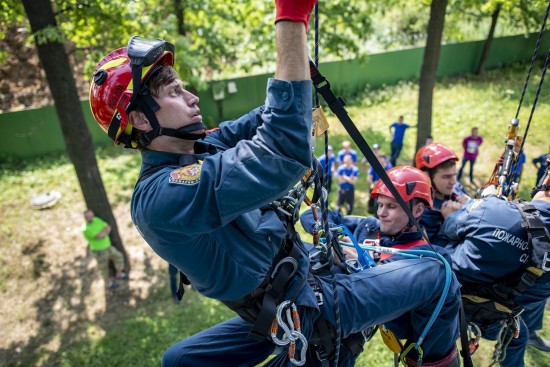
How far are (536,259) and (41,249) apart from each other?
9249 millimetres

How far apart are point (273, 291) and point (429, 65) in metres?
8.12

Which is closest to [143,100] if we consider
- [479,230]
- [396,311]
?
[396,311]

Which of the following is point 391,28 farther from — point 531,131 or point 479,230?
point 479,230

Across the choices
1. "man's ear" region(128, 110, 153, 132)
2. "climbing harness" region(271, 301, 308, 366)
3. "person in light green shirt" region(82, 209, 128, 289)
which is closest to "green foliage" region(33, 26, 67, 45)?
"person in light green shirt" region(82, 209, 128, 289)

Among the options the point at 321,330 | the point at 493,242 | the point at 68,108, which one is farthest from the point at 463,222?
the point at 68,108

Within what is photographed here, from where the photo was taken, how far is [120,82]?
204 centimetres

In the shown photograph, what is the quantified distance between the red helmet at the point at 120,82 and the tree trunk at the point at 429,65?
25.4 ft

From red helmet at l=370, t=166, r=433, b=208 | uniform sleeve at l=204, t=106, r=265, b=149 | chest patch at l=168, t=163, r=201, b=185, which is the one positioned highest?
chest patch at l=168, t=163, r=201, b=185

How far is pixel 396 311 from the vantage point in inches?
96.9

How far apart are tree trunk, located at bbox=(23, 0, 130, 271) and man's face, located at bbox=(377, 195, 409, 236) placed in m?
5.46

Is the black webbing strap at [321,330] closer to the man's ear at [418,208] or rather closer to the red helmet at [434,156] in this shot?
the man's ear at [418,208]

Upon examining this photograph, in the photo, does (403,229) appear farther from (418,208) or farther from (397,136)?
(397,136)

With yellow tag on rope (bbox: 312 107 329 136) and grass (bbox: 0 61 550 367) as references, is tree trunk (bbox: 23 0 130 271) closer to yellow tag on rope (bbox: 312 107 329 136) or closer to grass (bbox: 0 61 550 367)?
grass (bbox: 0 61 550 367)

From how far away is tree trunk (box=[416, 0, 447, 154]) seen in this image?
8.21m
